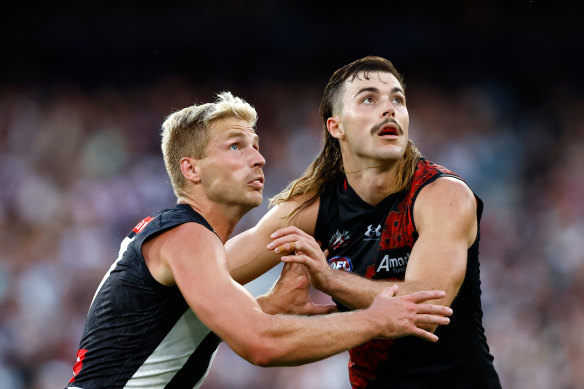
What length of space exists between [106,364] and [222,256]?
0.82 metres

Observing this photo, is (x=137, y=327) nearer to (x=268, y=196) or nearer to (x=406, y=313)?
(x=406, y=313)

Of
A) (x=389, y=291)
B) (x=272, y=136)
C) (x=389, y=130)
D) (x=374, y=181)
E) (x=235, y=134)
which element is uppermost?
(x=272, y=136)

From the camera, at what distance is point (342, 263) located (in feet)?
14.7

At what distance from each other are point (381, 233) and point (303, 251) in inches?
33.4

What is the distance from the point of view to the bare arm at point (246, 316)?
10.4 feet

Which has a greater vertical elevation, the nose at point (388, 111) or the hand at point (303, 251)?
the nose at point (388, 111)

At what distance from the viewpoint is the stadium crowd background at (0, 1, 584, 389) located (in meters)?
8.58

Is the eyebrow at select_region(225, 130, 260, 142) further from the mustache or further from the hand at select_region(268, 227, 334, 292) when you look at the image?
the mustache

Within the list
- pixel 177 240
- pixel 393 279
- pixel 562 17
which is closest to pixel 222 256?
pixel 177 240

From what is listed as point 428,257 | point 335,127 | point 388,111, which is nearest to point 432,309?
point 428,257

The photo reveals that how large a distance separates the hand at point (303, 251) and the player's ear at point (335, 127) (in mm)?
Result: 1290

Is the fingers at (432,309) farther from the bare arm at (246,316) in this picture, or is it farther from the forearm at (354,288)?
the forearm at (354,288)

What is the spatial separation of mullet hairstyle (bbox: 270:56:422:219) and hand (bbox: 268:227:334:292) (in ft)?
3.38

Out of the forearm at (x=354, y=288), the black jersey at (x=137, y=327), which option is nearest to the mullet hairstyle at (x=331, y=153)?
the forearm at (x=354, y=288)
